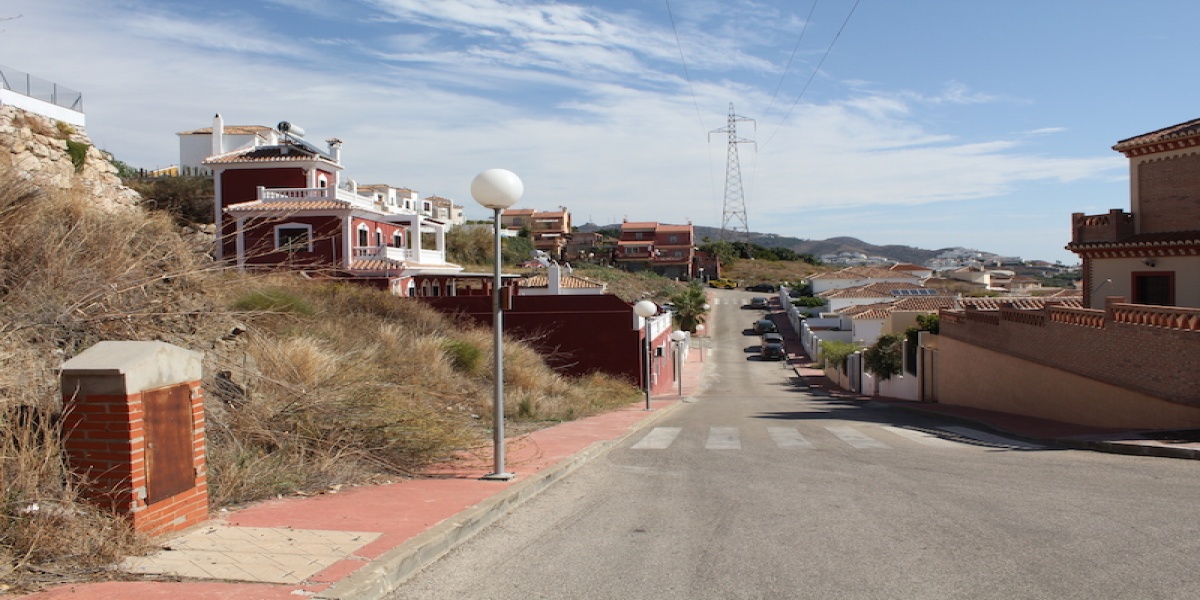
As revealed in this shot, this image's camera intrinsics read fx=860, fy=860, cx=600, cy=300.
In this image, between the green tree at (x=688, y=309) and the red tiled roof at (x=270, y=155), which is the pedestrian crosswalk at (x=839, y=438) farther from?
the green tree at (x=688, y=309)

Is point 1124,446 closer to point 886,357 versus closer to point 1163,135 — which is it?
point 1163,135

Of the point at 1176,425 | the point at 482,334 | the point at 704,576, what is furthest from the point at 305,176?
the point at 704,576

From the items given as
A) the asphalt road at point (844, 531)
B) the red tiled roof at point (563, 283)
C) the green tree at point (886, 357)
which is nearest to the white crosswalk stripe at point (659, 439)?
the asphalt road at point (844, 531)

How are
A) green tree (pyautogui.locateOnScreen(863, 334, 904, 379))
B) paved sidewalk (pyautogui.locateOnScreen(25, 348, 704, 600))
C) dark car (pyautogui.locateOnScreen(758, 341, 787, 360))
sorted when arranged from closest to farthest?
1. paved sidewalk (pyautogui.locateOnScreen(25, 348, 704, 600))
2. green tree (pyautogui.locateOnScreen(863, 334, 904, 379))
3. dark car (pyautogui.locateOnScreen(758, 341, 787, 360))

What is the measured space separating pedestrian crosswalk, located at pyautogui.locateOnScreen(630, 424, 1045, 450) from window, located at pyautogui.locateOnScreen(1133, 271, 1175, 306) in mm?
9319

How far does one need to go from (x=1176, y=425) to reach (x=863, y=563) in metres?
12.8

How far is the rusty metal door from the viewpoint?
6078 millimetres

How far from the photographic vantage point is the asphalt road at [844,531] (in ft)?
18.6

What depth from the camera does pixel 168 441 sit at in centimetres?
629

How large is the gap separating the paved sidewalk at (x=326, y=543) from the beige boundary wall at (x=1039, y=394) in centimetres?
1276

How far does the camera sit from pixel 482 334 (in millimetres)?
26812

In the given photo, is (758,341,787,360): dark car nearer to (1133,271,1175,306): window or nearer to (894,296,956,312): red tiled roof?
(894,296,956,312): red tiled roof

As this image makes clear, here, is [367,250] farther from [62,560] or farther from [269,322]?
[62,560]

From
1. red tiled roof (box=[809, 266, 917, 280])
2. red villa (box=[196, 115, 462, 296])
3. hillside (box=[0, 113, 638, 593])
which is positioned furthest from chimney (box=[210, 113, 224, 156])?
red tiled roof (box=[809, 266, 917, 280])
